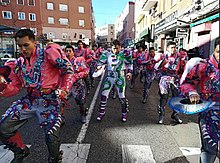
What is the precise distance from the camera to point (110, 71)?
4348 mm

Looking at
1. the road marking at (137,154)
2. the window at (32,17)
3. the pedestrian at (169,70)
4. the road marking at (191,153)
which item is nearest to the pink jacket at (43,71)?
the road marking at (137,154)

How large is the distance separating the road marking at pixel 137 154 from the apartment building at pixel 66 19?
140 ft

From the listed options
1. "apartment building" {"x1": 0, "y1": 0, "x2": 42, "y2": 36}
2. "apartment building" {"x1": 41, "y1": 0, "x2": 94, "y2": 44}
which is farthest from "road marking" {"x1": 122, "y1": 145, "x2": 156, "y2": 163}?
"apartment building" {"x1": 41, "y1": 0, "x2": 94, "y2": 44}

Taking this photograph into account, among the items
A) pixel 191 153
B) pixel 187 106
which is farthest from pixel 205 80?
pixel 191 153

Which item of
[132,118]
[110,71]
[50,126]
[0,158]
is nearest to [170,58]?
[110,71]

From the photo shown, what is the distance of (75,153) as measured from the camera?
305 centimetres

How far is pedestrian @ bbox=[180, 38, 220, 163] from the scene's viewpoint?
1.83 metres

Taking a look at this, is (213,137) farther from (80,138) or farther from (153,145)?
(80,138)

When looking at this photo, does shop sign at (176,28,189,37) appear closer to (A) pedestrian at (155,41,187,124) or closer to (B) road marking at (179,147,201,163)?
(A) pedestrian at (155,41,187,124)

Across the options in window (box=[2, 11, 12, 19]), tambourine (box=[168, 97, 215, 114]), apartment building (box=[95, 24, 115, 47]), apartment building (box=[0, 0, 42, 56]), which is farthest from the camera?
apartment building (box=[95, 24, 115, 47])

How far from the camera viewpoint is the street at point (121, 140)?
9.69 feet

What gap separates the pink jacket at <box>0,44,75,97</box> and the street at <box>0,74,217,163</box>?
1.28 meters

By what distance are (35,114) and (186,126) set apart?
3.38m

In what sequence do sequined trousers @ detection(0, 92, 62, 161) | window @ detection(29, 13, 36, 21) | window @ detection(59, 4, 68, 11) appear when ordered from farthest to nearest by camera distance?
window @ detection(59, 4, 68, 11) → window @ detection(29, 13, 36, 21) → sequined trousers @ detection(0, 92, 62, 161)
